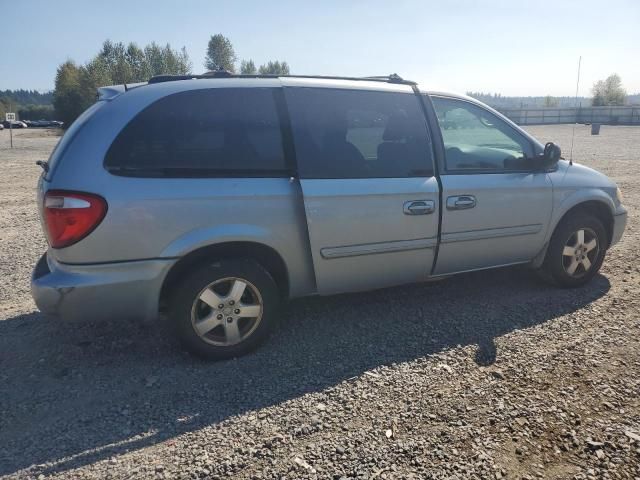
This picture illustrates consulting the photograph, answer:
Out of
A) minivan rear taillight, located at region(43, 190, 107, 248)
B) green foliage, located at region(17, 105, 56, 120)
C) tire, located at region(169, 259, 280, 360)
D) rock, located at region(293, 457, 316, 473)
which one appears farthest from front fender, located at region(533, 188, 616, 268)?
green foliage, located at region(17, 105, 56, 120)

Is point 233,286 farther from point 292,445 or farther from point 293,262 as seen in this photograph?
point 292,445

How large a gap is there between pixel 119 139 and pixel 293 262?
4.62 ft

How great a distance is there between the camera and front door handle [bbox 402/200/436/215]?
3780 mm

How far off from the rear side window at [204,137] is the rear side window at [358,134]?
8.3 inches

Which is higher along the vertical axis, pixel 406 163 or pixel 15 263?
pixel 406 163

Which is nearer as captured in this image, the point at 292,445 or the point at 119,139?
the point at 292,445

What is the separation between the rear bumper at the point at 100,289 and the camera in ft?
10.0

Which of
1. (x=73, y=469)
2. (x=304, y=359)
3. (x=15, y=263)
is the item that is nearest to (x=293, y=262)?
(x=304, y=359)

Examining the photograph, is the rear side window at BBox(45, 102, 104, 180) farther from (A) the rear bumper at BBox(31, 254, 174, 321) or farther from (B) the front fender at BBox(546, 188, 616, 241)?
(B) the front fender at BBox(546, 188, 616, 241)

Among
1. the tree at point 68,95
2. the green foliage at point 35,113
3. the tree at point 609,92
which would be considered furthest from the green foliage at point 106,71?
the tree at point 609,92

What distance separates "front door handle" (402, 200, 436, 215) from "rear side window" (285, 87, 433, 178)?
0.73ft

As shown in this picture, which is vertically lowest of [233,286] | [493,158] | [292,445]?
[292,445]

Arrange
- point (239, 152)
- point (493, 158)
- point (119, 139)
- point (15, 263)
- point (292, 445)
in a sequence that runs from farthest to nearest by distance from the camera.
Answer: point (15, 263) < point (493, 158) < point (239, 152) < point (119, 139) < point (292, 445)

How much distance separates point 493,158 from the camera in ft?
14.1
